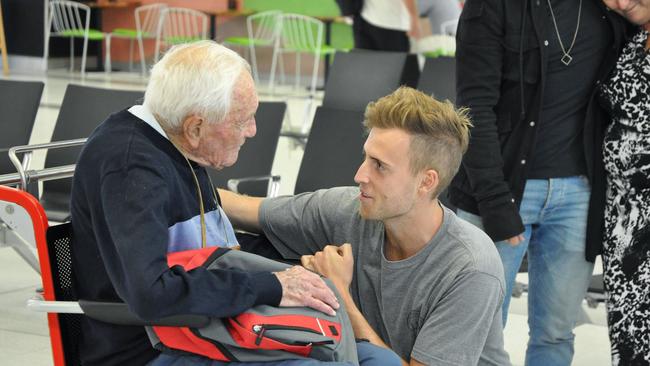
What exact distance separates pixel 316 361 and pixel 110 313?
1.25 feet

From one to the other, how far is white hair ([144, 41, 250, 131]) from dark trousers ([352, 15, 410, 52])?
3.83m

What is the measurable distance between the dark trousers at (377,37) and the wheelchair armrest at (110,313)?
12.8 feet

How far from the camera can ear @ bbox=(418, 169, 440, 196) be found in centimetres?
191

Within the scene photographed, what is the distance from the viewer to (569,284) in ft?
8.19

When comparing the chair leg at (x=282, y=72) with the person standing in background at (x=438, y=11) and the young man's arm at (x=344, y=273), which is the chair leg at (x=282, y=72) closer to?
the person standing in background at (x=438, y=11)

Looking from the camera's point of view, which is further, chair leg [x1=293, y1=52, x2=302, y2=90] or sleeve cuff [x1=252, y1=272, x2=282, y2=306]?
chair leg [x1=293, y1=52, x2=302, y2=90]

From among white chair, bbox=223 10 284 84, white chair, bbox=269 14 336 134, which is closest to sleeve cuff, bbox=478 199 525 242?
white chair, bbox=269 14 336 134

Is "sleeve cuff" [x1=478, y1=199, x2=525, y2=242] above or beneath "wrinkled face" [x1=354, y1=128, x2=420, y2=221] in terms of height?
beneath

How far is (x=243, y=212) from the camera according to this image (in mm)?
2139

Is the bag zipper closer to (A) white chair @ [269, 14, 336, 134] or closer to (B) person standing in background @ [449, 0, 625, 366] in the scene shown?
(B) person standing in background @ [449, 0, 625, 366]

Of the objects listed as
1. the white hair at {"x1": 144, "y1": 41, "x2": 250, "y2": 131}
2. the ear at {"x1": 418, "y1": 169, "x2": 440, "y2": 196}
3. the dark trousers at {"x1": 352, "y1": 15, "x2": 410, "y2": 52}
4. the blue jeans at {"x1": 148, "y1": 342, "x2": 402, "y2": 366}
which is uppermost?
the white hair at {"x1": 144, "y1": 41, "x2": 250, "y2": 131}

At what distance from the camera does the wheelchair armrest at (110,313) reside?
1.66m

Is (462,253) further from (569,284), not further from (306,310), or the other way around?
(569,284)

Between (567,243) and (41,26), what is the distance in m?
11.4
